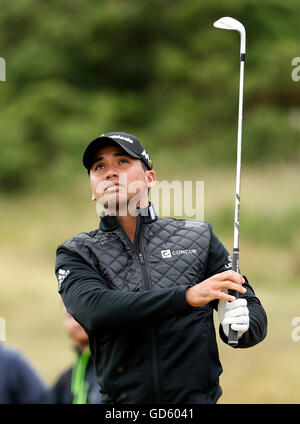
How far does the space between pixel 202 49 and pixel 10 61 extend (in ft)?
13.8

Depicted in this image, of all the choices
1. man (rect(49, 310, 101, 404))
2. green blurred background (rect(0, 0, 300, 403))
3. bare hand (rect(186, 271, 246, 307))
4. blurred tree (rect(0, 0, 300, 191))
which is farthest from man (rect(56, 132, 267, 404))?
blurred tree (rect(0, 0, 300, 191))

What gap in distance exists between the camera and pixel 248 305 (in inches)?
98.3

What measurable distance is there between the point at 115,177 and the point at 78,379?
1.79 meters

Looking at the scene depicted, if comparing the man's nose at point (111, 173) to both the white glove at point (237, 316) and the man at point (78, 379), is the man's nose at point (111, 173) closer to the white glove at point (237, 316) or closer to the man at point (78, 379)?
the white glove at point (237, 316)

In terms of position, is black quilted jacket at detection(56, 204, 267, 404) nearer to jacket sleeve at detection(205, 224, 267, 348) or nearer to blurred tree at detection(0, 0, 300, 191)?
jacket sleeve at detection(205, 224, 267, 348)

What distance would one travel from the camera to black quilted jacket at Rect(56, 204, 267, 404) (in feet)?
7.55

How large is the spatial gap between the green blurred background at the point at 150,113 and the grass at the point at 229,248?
0.04m

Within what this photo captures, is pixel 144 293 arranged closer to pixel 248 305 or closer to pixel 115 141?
pixel 248 305

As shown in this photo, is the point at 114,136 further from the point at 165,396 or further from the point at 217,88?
the point at 217,88

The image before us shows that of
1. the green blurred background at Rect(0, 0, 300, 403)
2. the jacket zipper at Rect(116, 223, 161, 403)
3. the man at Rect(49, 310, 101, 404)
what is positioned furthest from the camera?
the green blurred background at Rect(0, 0, 300, 403)

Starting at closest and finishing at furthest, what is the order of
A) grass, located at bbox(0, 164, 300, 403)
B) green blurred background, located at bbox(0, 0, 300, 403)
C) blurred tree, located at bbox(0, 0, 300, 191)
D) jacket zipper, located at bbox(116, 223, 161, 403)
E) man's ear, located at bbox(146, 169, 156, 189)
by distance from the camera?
jacket zipper, located at bbox(116, 223, 161, 403) < man's ear, located at bbox(146, 169, 156, 189) < grass, located at bbox(0, 164, 300, 403) < green blurred background, located at bbox(0, 0, 300, 403) < blurred tree, located at bbox(0, 0, 300, 191)

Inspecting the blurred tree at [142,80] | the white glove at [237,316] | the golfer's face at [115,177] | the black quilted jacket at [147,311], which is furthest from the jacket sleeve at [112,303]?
the blurred tree at [142,80]

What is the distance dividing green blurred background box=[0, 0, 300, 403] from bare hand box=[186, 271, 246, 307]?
10.7 meters

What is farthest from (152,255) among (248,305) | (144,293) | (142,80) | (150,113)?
(142,80)
